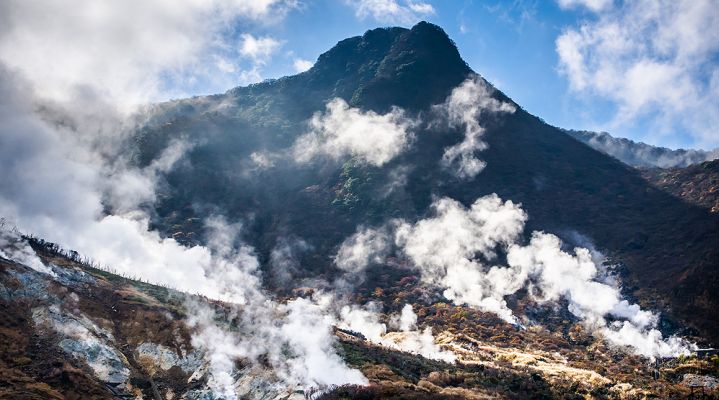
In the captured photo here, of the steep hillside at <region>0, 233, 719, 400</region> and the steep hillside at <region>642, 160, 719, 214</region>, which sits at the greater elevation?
the steep hillside at <region>642, 160, 719, 214</region>

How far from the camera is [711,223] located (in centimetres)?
12950

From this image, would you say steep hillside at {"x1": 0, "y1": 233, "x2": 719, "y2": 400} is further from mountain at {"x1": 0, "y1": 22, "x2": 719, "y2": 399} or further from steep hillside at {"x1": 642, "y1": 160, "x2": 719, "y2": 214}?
steep hillside at {"x1": 642, "y1": 160, "x2": 719, "y2": 214}

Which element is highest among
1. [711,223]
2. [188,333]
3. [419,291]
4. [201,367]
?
[711,223]

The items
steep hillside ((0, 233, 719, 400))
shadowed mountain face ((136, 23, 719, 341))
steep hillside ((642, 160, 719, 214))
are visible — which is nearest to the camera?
steep hillside ((0, 233, 719, 400))

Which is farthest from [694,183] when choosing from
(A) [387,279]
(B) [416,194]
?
(A) [387,279]

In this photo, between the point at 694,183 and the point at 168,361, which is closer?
the point at 168,361

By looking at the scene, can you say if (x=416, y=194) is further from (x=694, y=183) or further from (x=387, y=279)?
(x=694, y=183)

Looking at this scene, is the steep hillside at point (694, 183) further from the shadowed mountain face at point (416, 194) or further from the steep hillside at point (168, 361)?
the steep hillside at point (168, 361)

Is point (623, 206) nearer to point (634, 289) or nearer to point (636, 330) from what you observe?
point (634, 289)

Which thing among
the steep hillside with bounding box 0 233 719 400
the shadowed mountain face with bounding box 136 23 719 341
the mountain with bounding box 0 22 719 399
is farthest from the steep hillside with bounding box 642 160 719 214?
the steep hillside with bounding box 0 233 719 400

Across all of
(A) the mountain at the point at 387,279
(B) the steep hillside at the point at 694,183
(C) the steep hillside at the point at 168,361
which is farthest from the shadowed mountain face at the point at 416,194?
(C) the steep hillside at the point at 168,361

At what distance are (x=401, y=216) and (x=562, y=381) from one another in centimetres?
8267

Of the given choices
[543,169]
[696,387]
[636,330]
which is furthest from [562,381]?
[543,169]

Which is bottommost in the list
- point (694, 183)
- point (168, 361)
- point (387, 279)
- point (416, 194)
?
point (168, 361)
